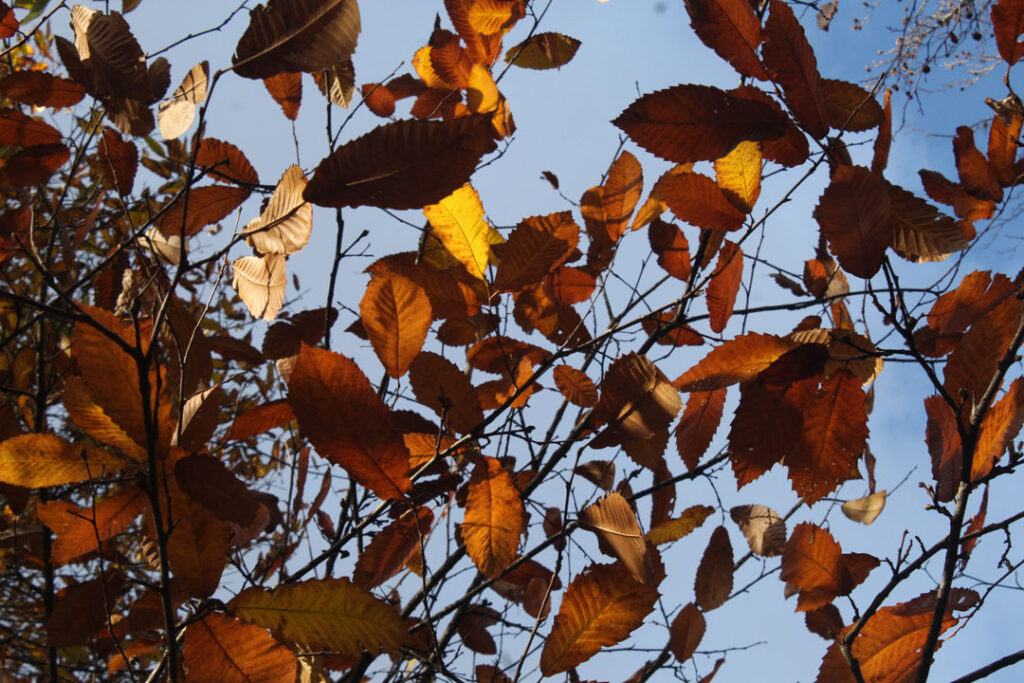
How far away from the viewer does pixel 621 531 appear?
35.9 inches

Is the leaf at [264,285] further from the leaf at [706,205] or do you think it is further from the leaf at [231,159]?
the leaf at [706,205]

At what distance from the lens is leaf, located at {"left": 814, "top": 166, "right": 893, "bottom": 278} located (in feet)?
2.21

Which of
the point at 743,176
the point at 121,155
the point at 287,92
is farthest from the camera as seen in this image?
the point at 287,92

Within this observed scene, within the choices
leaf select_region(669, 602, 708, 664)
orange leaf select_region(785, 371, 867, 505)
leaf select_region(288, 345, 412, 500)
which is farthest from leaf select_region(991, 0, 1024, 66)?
leaf select_region(669, 602, 708, 664)

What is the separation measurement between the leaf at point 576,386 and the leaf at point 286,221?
46 centimetres

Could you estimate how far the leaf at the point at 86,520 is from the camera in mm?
857

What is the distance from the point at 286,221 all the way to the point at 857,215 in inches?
25.0

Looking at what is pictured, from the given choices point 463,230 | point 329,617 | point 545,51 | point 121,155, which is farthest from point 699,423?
point 121,155

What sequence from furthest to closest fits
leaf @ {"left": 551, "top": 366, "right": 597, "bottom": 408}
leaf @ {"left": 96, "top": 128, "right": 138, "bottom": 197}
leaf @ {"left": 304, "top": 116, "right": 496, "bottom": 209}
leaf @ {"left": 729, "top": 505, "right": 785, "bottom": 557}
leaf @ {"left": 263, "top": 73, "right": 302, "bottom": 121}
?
1. leaf @ {"left": 729, "top": 505, "right": 785, "bottom": 557}
2. leaf @ {"left": 263, "top": 73, "right": 302, "bottom": 121}
3. leaf @ {"left": 96, "top": 128, "right": 138, "bottom": 197}
4. leaf @ {"left": 551, "top": 366, "right": 597, "bottom": 408}
5. leaf @ {"left": 304, "top": 116, "right": 496, "bottom": 209}

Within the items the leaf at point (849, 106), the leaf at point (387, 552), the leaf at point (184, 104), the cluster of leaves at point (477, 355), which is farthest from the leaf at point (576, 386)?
the leaf at point (184, 104)

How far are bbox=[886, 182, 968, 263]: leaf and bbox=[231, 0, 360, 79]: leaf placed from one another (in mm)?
650

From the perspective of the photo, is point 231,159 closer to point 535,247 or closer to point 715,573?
point 535,247

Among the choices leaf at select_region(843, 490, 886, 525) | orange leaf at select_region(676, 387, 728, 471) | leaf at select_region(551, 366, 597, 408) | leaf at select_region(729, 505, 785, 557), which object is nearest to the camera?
orange leaf at select_region(676, 387, 728, 471)

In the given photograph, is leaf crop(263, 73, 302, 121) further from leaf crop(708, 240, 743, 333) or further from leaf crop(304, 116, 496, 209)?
leaf crop(708, 240, 743, 333)
